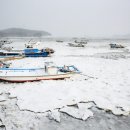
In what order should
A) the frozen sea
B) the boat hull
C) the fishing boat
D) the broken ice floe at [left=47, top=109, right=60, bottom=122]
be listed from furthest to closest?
the fishing boat < the boat hull < the broken ice floe at [left=47, top=109, right=60, bottom=122] < the frozen sea

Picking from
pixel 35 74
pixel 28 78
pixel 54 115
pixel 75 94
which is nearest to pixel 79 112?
pixel 54 115

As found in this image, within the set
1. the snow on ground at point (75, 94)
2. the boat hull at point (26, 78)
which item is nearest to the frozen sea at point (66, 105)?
the snow on ground at point (75, 94)

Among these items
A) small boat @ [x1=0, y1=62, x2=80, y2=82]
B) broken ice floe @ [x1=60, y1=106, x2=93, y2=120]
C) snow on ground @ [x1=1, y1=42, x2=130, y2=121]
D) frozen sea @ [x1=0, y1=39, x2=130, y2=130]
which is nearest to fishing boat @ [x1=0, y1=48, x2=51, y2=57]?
small boat @ [x1=0, y1=62, x2=80, y2=82]

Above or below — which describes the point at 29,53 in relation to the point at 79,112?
above

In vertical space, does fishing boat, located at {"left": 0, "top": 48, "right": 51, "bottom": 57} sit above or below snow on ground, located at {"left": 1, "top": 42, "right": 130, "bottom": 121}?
above

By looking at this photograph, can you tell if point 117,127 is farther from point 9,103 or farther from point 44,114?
point 9,103

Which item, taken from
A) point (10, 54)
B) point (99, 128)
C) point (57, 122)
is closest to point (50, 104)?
point (57, 122)

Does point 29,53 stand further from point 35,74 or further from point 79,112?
point 79,112

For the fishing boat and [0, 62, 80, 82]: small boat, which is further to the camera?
the fishing boat

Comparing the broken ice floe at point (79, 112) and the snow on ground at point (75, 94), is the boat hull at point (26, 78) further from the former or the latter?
the broken ice floe at point (79, 112)

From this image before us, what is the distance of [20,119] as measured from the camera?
8352 millimetres

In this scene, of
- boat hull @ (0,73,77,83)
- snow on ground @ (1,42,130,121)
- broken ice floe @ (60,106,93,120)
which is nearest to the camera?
broken ice floe @ (60,106,93,120)

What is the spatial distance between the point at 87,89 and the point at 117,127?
15.8ft

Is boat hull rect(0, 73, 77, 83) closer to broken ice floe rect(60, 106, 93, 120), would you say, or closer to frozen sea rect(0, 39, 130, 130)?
frozen sea rect(0, 39, 130, 130)
